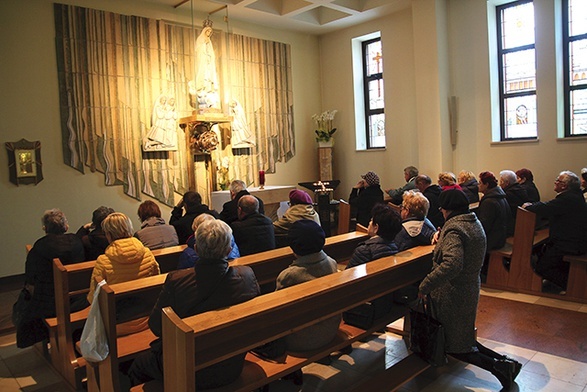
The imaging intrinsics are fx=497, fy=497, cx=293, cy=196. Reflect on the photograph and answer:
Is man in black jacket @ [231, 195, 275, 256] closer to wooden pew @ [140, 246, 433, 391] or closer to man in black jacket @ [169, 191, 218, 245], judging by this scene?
man in black jacket @ [169, 191, 218, 245]

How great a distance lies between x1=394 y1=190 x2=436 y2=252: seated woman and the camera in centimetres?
373

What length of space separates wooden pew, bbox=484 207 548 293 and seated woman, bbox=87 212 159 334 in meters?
3.78

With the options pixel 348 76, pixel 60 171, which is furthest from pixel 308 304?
pixel 348 76

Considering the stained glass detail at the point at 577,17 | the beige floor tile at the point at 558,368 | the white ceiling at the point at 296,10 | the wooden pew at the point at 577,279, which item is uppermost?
the white ceiling at the point at 296,10

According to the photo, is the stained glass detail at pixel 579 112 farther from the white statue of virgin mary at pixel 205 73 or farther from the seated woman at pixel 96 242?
the seated woman at pixel 96 242

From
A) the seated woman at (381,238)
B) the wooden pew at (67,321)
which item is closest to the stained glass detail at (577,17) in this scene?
the seated woman at (381,238)

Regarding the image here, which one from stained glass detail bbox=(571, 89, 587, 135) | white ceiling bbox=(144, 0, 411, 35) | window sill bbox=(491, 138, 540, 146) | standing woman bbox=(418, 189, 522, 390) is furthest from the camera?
white ceiling bbox=(144, 0, 411, 35)

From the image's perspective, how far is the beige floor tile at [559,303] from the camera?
184 inches

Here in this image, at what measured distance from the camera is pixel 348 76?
388 inches

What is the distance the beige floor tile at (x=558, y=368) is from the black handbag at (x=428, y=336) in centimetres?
75

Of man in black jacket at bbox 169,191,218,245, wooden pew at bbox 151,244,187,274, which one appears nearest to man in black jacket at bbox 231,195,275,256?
wooden pew at bbox 151,244,187,274

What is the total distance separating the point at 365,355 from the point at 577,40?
605 centimetres

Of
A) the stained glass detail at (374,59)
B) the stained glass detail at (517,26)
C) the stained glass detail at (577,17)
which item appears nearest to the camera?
the stained glass detail at (577,17)

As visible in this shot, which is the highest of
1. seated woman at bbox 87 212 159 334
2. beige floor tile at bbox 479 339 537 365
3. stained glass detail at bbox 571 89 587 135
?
stained glass detail at bbox 571 89 587 135
